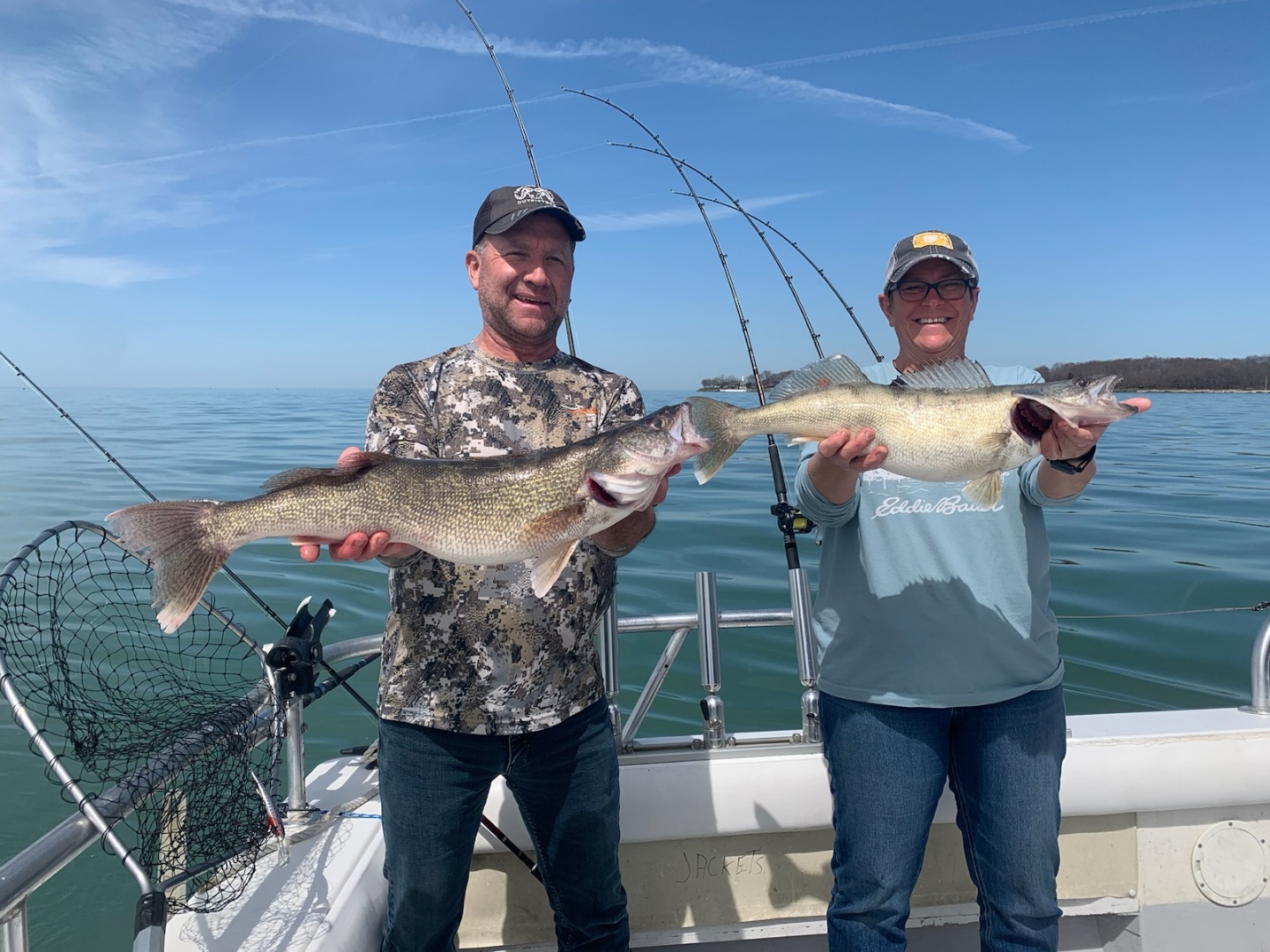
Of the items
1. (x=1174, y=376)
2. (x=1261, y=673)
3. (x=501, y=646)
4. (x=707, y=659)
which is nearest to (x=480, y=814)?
(x=501, y=646)

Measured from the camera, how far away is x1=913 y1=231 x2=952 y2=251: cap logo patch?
295 centimetres

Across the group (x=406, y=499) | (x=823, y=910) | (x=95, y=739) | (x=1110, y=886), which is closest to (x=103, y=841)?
(x=95, y=739)

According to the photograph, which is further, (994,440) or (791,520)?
(791,520)

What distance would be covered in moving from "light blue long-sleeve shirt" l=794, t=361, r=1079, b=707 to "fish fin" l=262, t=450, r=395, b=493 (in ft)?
4.76

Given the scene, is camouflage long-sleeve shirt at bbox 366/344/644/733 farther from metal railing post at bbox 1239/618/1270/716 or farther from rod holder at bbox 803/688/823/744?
metal railing post at bbox 1239/618/1270/716

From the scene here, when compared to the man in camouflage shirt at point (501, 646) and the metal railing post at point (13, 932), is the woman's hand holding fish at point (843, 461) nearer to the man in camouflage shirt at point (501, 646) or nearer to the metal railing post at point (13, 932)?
the man in camouflage shirt at point (501, 646)

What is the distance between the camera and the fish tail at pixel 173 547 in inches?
98.0

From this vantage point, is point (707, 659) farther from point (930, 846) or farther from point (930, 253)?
point (930, 253)

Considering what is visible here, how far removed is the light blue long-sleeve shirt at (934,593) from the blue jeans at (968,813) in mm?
102

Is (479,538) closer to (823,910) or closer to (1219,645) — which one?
(823,910)

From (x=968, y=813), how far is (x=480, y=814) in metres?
1.70

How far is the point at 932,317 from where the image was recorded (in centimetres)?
301

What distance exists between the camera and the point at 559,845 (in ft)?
9.26

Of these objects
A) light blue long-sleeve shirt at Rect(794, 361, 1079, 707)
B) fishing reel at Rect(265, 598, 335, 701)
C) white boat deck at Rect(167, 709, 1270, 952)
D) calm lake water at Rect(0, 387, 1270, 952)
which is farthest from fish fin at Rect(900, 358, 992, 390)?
fishing reel at Rect(265, 598, 335, 701)
